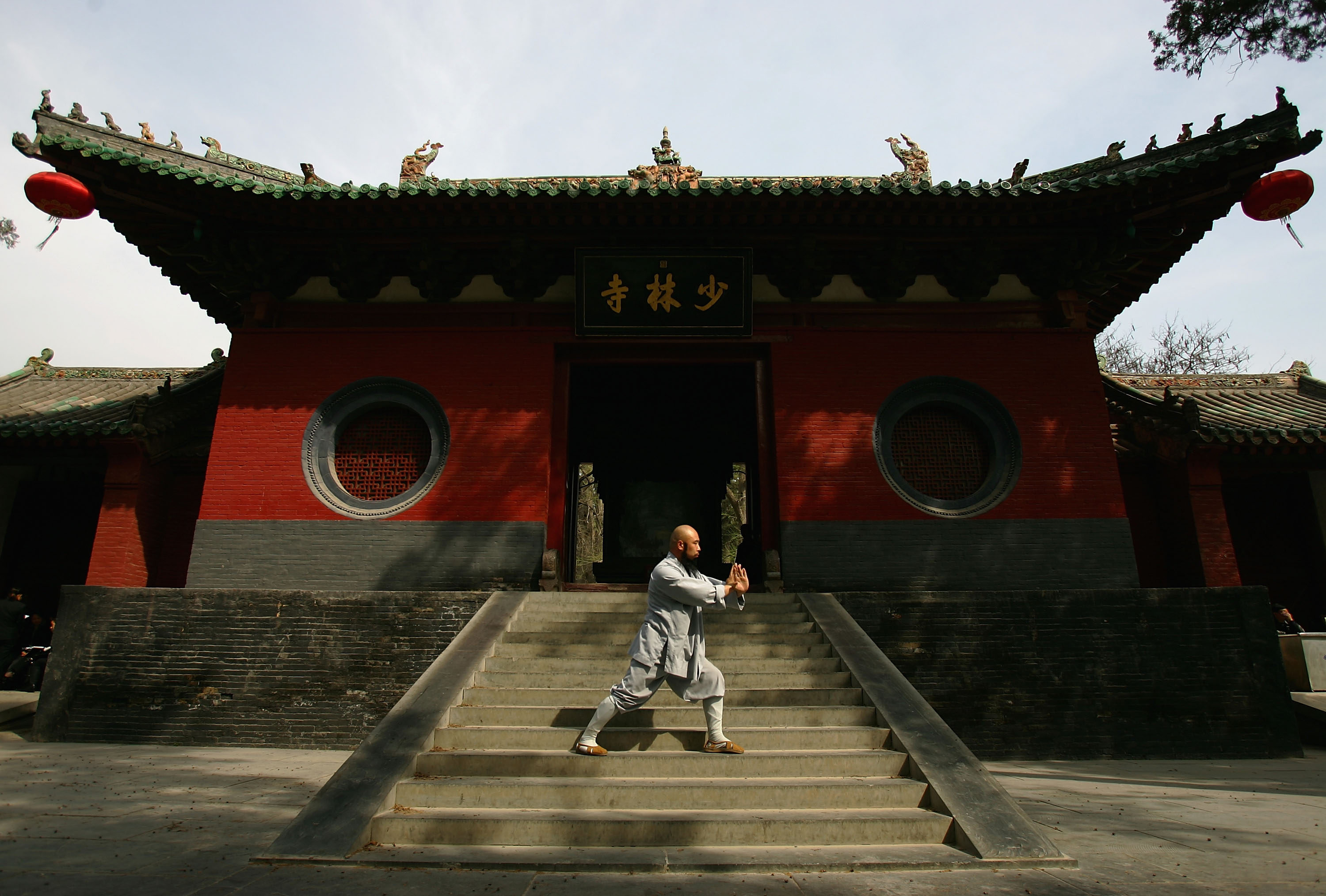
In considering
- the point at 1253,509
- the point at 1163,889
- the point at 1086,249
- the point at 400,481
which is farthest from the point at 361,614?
the point at 1253,509

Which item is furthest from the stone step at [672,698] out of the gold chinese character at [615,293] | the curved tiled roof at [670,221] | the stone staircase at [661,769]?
the curved tiled roof at [670,221]

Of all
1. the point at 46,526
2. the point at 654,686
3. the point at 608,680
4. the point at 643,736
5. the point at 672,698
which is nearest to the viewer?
the point at 654,686

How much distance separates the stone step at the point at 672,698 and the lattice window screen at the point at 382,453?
349 cm

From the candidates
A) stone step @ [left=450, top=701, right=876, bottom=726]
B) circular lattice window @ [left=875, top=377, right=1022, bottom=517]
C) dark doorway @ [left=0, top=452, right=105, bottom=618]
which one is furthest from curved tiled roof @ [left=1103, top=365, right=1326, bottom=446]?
dark doorway @ [left=0, top=452, right=105, bottom=618]

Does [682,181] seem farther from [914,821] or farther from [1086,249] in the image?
[914,821]

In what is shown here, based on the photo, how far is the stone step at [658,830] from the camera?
3.45 meters

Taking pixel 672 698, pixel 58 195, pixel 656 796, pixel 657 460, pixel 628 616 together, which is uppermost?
pixel 58 195

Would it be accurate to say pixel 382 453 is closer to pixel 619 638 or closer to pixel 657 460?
pixel 619 638

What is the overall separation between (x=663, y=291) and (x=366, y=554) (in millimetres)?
4185

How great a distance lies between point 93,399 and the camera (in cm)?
1135

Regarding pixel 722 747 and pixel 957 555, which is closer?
pixel 722 747

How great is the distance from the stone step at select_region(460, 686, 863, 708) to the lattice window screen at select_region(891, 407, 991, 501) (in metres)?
3.44

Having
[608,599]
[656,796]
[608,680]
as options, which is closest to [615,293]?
[608,599]

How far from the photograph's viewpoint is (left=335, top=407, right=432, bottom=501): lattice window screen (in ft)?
25.7
